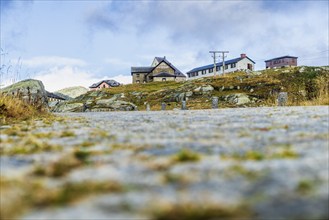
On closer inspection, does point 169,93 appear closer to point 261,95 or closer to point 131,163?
point 261,95

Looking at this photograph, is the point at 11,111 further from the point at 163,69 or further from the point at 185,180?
the point at 163,69

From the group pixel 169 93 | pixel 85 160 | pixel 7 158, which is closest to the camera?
pixel 85 160

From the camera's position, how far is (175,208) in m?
1.82

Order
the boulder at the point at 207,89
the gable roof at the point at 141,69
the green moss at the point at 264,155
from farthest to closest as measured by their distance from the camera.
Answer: the gable roof at the point at 141,69 → the boulder at the point at 207,89 → the green moss at the point at 264,155

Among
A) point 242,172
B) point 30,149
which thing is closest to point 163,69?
point 30,149

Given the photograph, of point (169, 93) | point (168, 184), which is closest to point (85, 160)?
point (168, 184)

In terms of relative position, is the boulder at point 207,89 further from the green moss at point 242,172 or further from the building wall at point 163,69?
the building wall at point 163,69

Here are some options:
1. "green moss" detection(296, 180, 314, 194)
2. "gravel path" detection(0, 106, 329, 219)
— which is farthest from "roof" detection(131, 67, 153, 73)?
"green moss" detection(296, 180, 314, 194)

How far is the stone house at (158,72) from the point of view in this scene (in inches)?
3799

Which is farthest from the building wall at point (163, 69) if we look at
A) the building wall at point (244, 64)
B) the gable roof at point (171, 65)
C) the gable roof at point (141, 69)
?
the building wall at point (244, 64)

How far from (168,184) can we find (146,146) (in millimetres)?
1461

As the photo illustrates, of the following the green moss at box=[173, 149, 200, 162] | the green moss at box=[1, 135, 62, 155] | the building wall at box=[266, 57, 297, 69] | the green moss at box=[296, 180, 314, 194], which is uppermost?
the building wall at box=[266, 57, 297, 69]

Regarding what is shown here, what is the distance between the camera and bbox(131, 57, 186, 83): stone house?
96500 millimetres

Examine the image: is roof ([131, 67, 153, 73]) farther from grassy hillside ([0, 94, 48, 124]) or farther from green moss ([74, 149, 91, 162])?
green moss ([74, 149, 91, 162])
